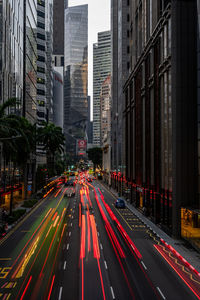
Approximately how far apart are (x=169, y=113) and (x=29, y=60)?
175ft

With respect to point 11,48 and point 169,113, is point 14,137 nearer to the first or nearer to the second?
point 169,113

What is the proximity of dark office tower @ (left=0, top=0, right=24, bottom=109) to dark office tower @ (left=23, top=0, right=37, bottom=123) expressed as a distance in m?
5.21

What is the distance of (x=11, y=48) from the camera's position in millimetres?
52594

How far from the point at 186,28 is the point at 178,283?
83.1 ft

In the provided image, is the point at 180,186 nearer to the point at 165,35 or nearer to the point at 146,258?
the point at 146,258

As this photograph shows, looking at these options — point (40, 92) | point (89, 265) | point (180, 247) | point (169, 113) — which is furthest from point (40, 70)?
point (89, 265)

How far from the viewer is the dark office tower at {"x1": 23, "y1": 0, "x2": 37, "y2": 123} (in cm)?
6900

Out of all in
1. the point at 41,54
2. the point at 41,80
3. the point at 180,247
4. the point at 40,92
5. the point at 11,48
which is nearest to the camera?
the point at 180,247

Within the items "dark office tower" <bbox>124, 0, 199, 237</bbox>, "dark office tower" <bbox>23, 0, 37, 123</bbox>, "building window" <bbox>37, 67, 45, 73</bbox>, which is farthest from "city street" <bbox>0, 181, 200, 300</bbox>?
"building window" <bbox>37, 67, 45, 73</bbox>

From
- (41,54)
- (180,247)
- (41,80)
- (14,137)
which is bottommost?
(180,247)

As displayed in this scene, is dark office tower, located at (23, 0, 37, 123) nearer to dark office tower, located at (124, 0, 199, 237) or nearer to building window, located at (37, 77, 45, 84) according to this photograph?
building window, located at (37, 77, 45, 84)

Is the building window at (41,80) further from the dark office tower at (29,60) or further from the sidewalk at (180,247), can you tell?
the sidewalk at (180,247)

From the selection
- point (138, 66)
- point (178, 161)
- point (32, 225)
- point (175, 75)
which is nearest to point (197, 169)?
point (178, 161)

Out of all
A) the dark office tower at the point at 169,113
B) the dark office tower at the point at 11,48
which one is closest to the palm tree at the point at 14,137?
the dark office tower at the point at 11,48
